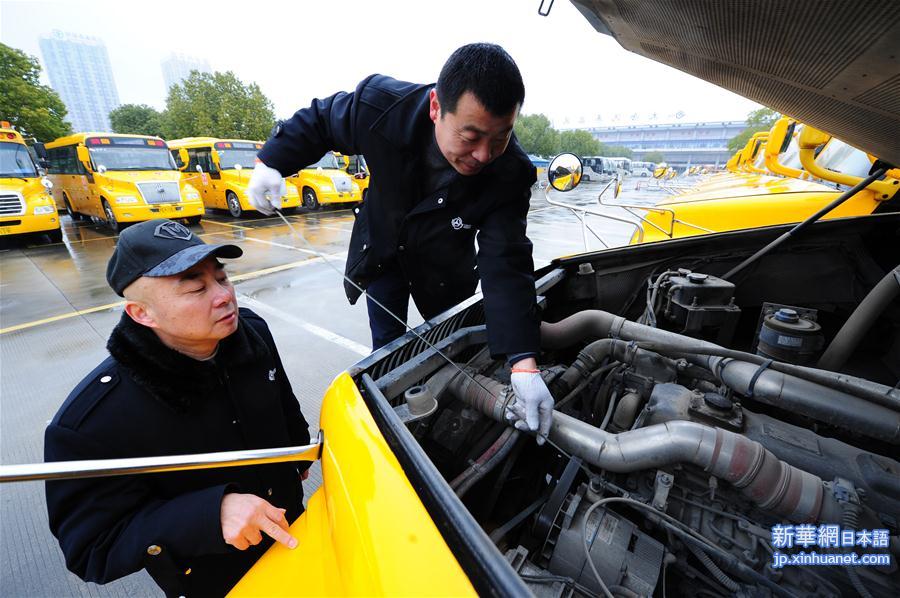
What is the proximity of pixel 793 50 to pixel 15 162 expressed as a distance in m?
12.2

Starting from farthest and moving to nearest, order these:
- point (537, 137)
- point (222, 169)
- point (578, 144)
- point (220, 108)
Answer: point (578, 144), point (537, 137), point (220, 108), point (222, 169)

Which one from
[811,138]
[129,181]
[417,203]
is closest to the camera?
[417,203]

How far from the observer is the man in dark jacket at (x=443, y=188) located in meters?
1.31

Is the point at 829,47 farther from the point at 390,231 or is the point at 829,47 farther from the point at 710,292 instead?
the point at 390,231

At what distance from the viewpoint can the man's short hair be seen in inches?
49.4

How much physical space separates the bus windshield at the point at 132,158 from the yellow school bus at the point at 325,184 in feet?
10.3

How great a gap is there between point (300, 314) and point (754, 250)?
14.2 ft

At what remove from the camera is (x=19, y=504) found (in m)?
2.10

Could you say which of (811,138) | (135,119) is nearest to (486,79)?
(811,138)

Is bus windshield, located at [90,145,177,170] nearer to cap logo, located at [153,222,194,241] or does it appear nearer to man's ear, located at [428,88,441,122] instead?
cap logo, located at [153,222,194,241]

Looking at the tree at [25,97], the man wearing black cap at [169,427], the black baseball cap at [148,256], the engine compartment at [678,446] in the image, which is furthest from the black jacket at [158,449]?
the tree at [25,97]

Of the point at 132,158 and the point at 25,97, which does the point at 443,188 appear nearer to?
the point at 132,158

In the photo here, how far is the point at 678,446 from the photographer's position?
3.46 feet

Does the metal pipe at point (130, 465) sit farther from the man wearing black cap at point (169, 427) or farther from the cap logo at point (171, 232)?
the cap logo at point (171, 232)
